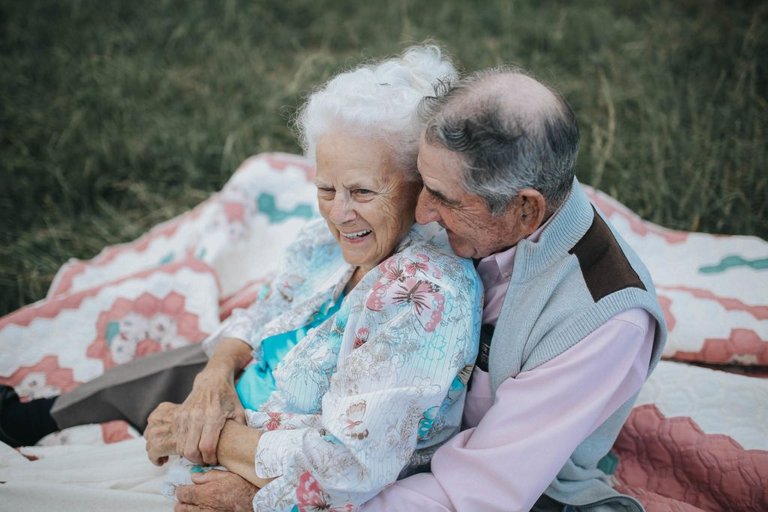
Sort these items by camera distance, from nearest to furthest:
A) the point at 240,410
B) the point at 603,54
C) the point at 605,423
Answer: the point at 605,423 → the point at 240,410 → the point at 603,54

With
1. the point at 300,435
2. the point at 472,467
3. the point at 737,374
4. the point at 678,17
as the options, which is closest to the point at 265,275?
the point at 300,435

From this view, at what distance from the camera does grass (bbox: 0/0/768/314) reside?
413 centimetres

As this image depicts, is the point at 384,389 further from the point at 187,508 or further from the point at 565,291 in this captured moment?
the point at 187,508

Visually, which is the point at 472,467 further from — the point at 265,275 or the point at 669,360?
the point at 265,275

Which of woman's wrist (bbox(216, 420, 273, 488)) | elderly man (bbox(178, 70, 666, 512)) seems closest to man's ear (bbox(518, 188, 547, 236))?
elderly man (bbox(178, 70, 666, 512))

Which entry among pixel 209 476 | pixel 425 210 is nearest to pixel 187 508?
pixel 209 476

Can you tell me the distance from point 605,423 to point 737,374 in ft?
3.27

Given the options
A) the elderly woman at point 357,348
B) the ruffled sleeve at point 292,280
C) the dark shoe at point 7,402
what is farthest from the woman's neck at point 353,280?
the dark shoe at point 7,402

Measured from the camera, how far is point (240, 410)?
7.76 feet

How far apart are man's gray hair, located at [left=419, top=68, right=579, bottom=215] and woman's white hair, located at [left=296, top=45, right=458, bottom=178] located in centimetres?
20

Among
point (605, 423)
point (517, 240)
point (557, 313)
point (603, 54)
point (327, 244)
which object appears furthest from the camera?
point (603, 54)

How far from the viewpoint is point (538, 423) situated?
6.15ft

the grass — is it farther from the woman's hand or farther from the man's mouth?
the man's mouth

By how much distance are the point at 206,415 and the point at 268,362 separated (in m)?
0.34
